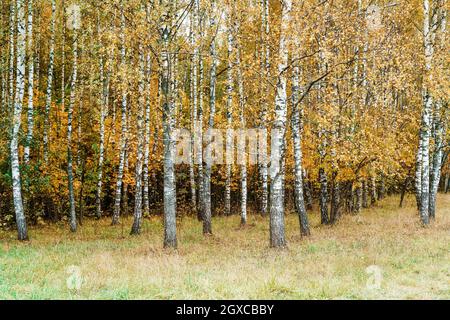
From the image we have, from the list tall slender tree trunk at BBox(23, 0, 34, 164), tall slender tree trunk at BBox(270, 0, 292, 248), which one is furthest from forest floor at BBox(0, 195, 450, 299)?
tall slender tree trunk at BBox(23, 0, 34, 164)

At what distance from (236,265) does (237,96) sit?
12.8 metres

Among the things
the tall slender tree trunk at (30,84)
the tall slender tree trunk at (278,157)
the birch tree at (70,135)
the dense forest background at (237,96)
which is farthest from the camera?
the birch tree at (70,135)

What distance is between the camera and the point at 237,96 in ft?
73.5

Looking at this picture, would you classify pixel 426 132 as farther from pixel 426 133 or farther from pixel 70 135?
pixel 70 135

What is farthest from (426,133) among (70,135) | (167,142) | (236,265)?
(70,135)

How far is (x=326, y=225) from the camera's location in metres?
19.2

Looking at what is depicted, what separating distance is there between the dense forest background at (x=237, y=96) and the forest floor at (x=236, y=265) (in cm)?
123

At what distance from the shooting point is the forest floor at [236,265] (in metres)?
8.68

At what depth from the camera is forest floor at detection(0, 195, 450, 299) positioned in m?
8.68

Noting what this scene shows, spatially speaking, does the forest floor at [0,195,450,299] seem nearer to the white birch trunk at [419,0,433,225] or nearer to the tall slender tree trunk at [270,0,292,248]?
the tall slender tree trunk at [270,0,292,248]

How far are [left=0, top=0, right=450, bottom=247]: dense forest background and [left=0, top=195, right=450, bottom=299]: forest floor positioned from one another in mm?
1234

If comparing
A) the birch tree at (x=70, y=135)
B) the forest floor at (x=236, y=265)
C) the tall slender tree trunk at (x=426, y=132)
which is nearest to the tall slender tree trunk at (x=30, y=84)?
the birch tree at (x=70, y=135)

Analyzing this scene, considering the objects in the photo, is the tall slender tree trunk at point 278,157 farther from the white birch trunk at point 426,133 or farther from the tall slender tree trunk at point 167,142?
the white birch trunk at point 426,133
